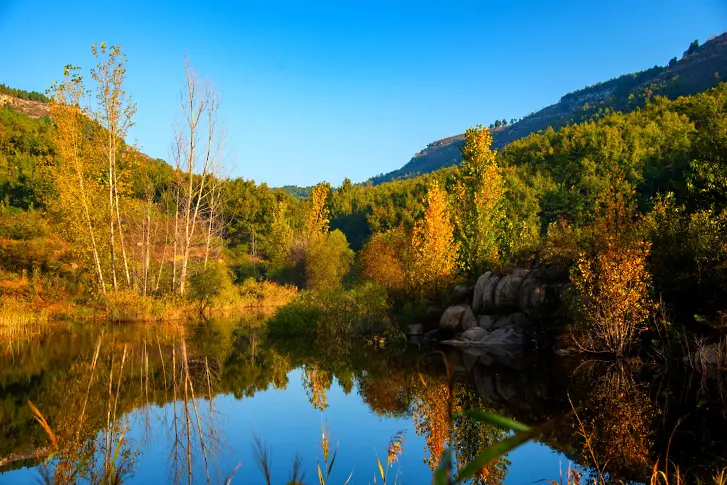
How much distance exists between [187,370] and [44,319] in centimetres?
1394

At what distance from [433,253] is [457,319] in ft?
12.2

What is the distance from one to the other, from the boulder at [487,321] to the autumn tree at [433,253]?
11.8 feet

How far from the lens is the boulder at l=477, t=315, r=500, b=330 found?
21.5 metres

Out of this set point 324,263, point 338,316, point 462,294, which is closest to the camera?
point 338,316

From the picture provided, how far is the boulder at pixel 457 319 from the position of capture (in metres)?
21.9

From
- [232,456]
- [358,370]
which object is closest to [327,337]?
[358,370]

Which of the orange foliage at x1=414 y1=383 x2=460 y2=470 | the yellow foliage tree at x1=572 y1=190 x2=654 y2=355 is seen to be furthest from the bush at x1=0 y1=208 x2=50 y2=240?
the yellow foliage tree at x1=572 y1=190 x2=654 y2=355

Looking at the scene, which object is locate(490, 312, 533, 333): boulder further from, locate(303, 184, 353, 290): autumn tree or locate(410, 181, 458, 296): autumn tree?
locate(303, 184, 353, 290): autumn tree

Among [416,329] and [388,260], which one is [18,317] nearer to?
[416,329]

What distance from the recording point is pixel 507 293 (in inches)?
851

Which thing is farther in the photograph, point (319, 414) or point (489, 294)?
point (489, 294)

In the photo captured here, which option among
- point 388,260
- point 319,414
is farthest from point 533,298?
point 319,414

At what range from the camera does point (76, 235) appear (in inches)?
1071

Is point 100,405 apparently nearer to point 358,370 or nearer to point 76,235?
point 358,370
